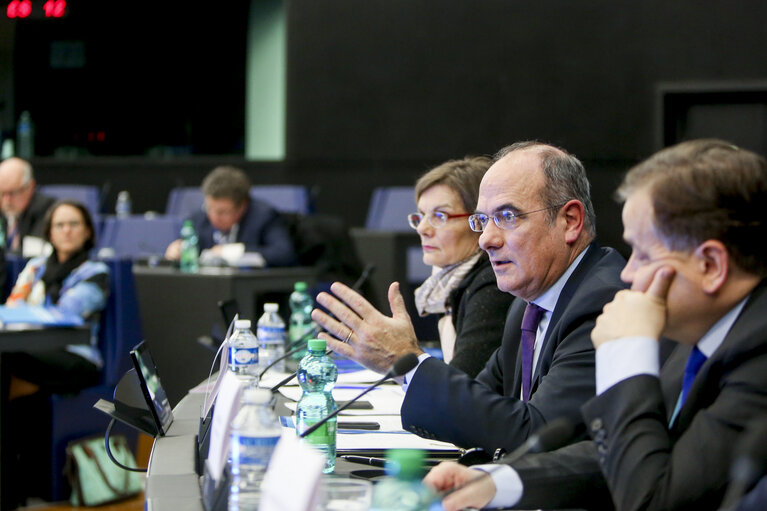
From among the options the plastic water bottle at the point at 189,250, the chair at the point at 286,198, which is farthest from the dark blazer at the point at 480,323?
the chair at the point at 286,198

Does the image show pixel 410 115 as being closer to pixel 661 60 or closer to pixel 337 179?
pixel 337 179

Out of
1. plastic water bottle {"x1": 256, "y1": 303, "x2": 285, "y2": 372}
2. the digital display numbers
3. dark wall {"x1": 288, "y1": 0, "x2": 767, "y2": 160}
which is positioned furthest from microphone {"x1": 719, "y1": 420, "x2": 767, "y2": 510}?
the digital display numbers

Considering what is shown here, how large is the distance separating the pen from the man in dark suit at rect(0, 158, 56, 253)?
5.08 metres

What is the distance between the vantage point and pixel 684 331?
1.40 m

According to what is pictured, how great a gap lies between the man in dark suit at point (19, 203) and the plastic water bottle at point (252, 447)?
17.7 feet

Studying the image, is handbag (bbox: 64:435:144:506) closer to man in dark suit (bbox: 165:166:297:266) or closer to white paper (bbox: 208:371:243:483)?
man in dark suit (bbox: 165:166:297:266)

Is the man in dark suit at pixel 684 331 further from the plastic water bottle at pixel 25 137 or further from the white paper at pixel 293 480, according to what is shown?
the plastic water bottle at pixel 25 137

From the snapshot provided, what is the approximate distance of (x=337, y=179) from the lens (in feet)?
31.6

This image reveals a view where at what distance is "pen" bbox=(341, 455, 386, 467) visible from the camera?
1.73 meters

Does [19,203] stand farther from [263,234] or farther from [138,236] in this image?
[263,234]

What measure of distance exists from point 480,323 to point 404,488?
1378mm

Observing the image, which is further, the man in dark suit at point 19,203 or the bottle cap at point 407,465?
the man in dark suit at point 19,203

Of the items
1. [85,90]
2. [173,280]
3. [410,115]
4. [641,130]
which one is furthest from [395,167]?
[173,280]

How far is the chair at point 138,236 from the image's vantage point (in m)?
7.02
